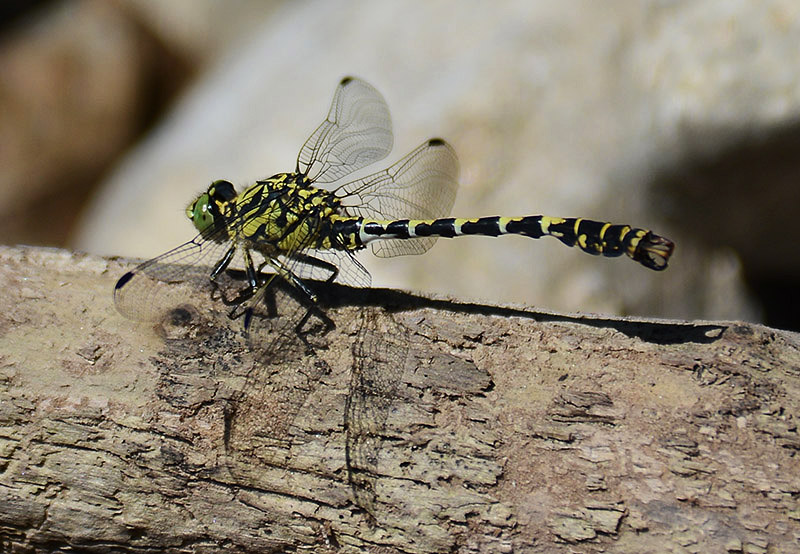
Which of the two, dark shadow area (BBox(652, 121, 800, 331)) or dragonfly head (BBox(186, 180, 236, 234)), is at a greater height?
dark shadow area (BBox(652, 121, 800, 331))

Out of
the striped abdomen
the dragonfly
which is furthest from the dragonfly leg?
the striped abdomen

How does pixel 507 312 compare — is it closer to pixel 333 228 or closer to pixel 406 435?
pixel 406 435

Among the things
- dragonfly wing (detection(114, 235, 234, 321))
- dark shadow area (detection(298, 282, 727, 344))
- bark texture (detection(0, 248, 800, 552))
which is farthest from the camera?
dragonfly wing (detection(114, 235, 234, 321))

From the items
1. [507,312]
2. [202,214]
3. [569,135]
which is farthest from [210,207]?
[569,135]

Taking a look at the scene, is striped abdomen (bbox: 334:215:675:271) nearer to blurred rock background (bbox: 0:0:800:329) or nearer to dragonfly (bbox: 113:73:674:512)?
dragonfly (bbox: 113:73:674:512)

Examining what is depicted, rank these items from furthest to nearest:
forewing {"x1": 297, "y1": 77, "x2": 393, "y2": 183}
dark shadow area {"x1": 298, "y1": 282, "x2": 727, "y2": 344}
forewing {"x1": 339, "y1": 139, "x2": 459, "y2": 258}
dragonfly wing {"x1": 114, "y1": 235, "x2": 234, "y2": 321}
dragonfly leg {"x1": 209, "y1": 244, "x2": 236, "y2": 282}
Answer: forewing {"x1": 297, "y1": 77, "x2": 393, "y2": 183} → forewing {"x1": 339, "y1": 139, "x2": 459, "y2": 258} → dragonfly leg {"x1": 209, "y1": 244, "x2": 236, "y2": 282} → dragonfly wing {"x1": 114, "y1": 235, "x2": 234, "y2": 321} → dark shadow area {"x1": 298, "y1": 282, "x2": 727, "y2": 344}

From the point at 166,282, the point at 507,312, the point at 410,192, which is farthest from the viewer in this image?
the point at 410,192

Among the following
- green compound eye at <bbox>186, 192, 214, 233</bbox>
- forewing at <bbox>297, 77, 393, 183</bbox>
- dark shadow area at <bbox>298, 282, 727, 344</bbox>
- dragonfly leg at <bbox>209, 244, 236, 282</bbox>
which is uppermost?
forewing at <bbox>297, 77, 393, 183</bbox>

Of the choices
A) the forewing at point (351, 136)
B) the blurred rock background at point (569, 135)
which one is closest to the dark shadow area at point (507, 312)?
the forewing at point (351, 136)
